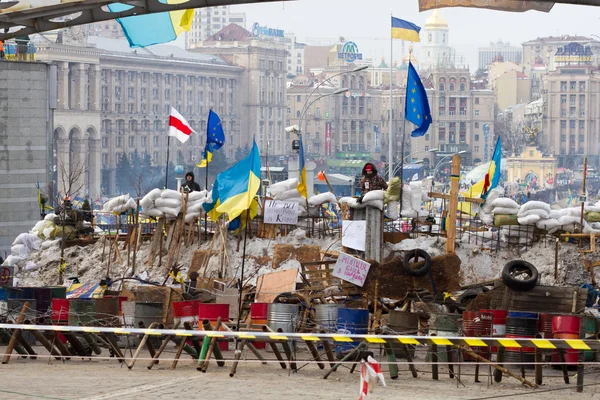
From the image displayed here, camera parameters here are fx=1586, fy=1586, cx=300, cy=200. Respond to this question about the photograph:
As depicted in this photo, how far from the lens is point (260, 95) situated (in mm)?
191750

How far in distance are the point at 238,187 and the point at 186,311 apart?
103 inches

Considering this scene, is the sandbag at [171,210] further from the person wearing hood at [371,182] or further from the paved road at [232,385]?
the paved road at [232,385]

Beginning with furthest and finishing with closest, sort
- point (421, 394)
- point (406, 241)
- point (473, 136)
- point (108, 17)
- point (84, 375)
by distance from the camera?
point (473, 136), point (406, 241), point (108, 17), point (84, 375), point (421, 394)

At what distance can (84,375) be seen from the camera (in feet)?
51.6

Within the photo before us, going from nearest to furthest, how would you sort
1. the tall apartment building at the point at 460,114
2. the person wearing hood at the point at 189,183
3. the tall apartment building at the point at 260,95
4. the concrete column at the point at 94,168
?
the person wearing hood at the point at 189,183, the concrete column at the point at 94,168, the tall apartment building at the point at 460,114, the tall apartment building at the point at 260,95

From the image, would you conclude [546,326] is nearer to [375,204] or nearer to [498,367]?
[498,367]

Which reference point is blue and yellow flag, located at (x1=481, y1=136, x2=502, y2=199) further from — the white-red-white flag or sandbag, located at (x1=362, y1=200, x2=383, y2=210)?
the white-red-white flag

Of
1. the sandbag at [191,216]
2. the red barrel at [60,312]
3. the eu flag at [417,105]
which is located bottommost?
the red barrel at [60,312]

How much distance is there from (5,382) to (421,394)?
3.94 m

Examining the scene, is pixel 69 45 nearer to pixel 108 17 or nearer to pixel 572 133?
pixel 572 133

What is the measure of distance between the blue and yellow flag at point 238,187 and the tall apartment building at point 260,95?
167077mm

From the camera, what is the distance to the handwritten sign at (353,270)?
19.0 meters

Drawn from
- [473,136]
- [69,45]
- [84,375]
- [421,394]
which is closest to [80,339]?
[84,375]

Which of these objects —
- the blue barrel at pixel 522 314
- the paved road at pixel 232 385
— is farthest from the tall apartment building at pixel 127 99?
the blue barrel at pixel 522 314
